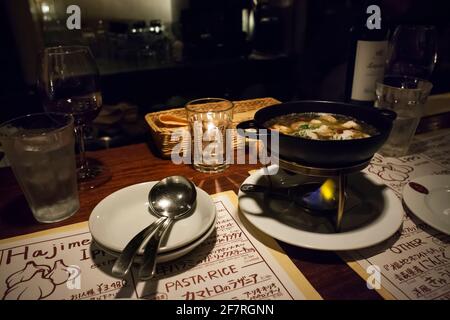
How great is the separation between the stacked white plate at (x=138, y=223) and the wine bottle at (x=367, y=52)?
0.78 metres

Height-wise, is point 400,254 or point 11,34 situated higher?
point 11,34

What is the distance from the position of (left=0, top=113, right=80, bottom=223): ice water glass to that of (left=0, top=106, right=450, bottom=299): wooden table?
0.14 ft

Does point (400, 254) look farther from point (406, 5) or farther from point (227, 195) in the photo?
point (406, 5)

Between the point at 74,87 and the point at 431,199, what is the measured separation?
1.06m

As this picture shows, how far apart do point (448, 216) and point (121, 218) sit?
78 cm

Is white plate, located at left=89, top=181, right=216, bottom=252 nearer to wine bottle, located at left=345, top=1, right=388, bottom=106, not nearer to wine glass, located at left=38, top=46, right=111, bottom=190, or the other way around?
wine glass, located at left=38, top=46, right=111, bottom=190

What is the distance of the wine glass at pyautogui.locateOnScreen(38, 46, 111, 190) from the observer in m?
0.96

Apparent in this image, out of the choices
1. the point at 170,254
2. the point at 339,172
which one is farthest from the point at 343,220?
the point at 170,254

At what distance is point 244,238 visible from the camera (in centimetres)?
75

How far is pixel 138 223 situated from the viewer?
77 centimetres

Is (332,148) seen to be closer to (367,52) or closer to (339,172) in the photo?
(339,172)

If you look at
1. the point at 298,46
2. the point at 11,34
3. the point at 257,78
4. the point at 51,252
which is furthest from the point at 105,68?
the point at 51,252

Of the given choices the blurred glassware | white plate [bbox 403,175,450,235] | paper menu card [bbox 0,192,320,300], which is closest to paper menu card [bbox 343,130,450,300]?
white plate [bbox 403,175,450,235]
